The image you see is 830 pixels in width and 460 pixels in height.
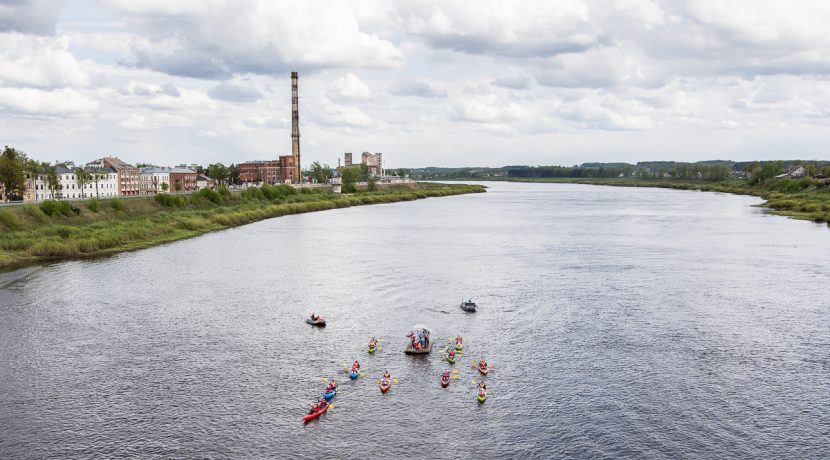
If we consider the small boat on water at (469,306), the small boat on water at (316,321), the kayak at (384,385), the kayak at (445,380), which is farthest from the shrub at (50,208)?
the kayak at (445,380)

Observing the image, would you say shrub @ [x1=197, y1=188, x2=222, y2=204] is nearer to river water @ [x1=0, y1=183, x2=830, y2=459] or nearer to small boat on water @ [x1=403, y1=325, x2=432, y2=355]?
river water @ [x1=0, y1=183, x2=830, y2=459]

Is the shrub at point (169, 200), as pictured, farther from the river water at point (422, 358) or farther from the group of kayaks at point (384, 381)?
the group of kayaks at point (384, 381)

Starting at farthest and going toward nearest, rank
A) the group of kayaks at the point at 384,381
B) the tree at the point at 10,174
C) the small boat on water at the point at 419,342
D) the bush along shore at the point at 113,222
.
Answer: the tree at the point at 10,174 → the bush along shore at the point at 113,222 → the small boat on water at the point at 419,342 → the group of kayaks at the point at 384,381

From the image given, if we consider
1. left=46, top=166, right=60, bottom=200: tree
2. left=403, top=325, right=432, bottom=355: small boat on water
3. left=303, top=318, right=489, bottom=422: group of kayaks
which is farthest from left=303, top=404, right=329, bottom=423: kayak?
left=46, top=166, right=60, bottom=200: tree

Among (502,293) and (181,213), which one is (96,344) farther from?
(181,213)

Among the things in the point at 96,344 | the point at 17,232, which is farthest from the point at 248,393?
the point at 17,232

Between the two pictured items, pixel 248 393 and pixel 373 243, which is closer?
pixel 248 393

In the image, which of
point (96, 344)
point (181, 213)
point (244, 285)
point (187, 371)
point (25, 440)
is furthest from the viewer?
point (181, 213)

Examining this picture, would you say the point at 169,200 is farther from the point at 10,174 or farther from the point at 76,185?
the point at 76,185
